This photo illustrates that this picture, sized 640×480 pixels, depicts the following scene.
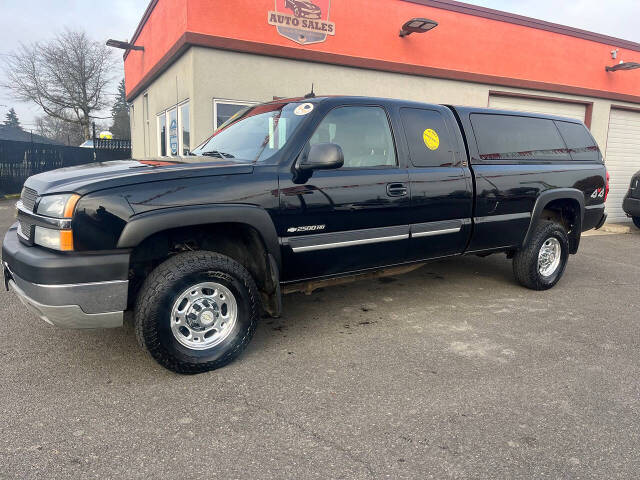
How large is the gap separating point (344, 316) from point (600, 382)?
80.2 inches

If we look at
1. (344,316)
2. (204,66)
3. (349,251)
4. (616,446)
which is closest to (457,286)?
(344,316)

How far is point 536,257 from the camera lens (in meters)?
4.97

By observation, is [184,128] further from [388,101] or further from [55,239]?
[55,239]

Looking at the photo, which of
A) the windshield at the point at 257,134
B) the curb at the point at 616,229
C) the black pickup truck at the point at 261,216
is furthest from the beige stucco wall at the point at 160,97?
the curb at the point at 616,229

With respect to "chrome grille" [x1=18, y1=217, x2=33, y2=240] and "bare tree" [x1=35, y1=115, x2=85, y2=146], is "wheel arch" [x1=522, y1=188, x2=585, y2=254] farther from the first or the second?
"bare tree" [x1=35, y1=115, x2=85, y2=146]

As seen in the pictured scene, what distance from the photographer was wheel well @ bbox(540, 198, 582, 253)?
5207mm

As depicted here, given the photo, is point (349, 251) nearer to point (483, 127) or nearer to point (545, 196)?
point (483, 127)

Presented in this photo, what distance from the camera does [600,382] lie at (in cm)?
304

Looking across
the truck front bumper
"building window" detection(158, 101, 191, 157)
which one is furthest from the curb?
the truck front bumper

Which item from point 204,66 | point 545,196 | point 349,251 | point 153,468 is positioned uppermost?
point 204,66

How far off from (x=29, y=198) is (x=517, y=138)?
14.6ft

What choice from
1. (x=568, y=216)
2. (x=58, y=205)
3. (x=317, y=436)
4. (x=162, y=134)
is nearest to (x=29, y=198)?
(x=58, y=205)

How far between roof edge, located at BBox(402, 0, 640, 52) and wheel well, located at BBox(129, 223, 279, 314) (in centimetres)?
840

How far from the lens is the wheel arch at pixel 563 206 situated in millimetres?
4809
